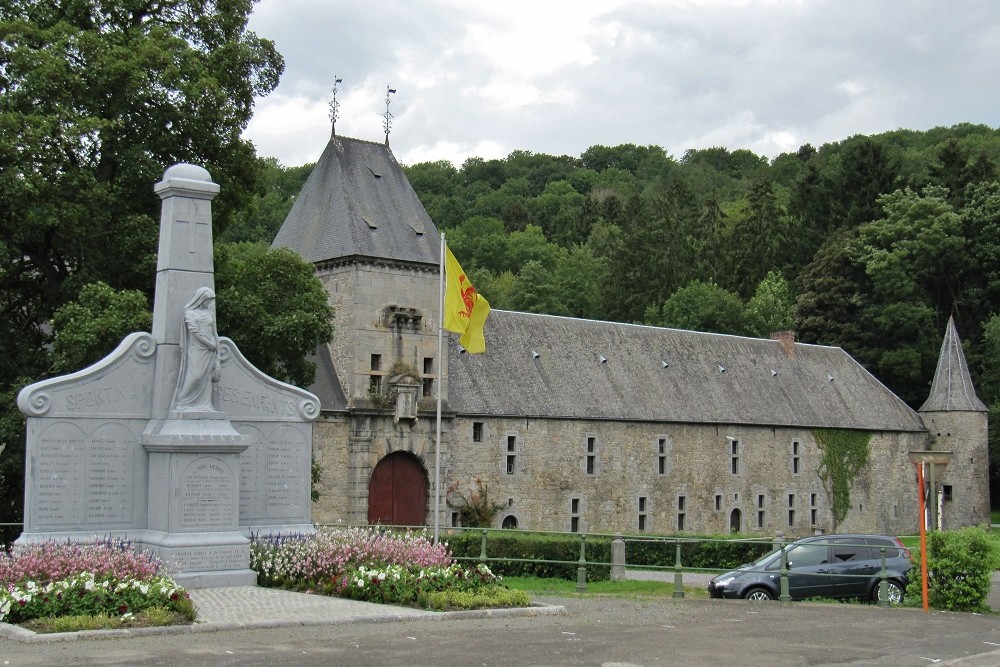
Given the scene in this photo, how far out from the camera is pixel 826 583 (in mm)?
19719

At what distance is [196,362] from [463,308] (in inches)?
238

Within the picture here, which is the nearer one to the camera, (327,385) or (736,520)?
(327,385)

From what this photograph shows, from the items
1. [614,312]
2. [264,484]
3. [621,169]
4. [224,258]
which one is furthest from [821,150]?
[264,484]

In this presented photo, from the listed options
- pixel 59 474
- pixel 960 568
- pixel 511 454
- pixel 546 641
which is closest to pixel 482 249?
pixel 511 454

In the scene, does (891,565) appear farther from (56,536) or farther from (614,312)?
(614,312)

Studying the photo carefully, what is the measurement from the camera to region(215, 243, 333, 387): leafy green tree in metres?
24.9

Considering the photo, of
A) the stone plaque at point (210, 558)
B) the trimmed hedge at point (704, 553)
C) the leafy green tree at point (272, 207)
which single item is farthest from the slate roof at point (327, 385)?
the leafy green tree at point (272, 207)

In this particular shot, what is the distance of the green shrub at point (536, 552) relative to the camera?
25.2m

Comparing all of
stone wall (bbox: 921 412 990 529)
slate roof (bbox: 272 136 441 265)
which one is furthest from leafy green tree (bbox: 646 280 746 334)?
slate roof (bbox: 272 136 441 265)

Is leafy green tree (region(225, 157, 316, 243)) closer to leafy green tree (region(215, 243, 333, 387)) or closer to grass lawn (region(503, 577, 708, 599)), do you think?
leafy green tree (region(215, 243, 333, 387))

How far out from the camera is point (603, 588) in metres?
22.1

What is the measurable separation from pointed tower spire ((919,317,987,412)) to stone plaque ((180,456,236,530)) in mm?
42197

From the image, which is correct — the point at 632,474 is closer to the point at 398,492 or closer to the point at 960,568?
the point at 398,492

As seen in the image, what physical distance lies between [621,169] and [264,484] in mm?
99735
